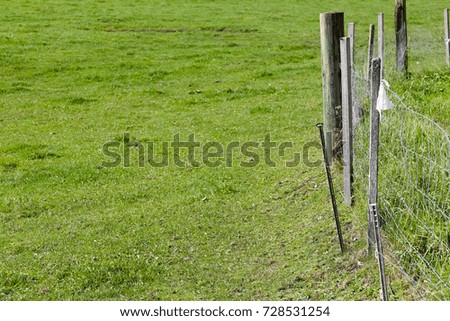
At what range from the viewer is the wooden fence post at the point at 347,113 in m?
7.43

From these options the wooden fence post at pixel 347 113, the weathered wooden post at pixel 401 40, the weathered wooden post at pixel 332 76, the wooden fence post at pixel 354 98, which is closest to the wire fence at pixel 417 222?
the wooden fence post at pixel 347 113

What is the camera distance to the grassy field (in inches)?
278

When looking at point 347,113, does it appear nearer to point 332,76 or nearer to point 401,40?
point 332,76

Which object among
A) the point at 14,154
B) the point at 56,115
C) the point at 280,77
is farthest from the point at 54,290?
the point at 280,77

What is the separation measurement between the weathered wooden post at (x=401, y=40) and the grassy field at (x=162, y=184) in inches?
80.6

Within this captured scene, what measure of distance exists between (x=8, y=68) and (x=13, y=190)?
1199cm

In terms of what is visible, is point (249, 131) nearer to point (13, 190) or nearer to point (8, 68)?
point (13, 190)

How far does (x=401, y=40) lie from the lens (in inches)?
607

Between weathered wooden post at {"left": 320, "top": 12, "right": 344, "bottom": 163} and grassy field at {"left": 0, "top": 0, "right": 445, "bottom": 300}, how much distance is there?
0.66 m

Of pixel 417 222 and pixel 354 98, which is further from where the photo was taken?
pixel 354 98

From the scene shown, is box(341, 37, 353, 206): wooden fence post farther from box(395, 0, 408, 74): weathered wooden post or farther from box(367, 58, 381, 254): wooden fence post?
box(395, 0, 408, 74): weathered wooden post

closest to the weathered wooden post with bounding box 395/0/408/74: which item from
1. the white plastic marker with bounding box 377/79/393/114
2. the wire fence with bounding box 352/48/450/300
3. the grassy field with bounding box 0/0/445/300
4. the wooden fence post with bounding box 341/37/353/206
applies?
the grassy field with bounding box 0/0/445/300

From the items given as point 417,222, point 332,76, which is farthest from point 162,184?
point 417,222

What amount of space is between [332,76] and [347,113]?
1636 millimetres
